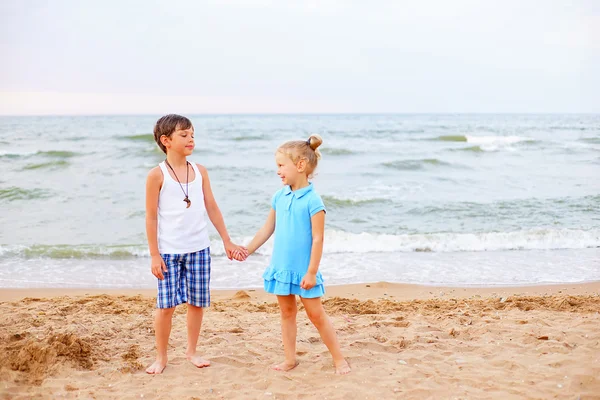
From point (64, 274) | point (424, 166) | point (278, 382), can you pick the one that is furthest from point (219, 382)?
point (424, 166)

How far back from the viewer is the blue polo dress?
133 inches

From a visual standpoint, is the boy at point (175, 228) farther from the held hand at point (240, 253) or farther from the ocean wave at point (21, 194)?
the ocean wave at point (21, 194)

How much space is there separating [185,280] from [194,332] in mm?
416

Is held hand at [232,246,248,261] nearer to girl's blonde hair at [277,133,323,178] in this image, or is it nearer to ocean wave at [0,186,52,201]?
girl's blonde hair at [277,133,323,178]

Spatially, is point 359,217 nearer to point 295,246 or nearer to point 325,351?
point 325,351

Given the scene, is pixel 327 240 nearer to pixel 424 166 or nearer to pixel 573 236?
pixel 573 236

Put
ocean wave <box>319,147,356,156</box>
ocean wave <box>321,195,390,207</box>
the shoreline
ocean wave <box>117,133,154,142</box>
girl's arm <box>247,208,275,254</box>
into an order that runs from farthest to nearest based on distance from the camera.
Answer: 1. ocean wave <box>117,133,154,142</box>
2. ocean wave <box>319,147,356,156</box>
3. ocean wave <box>321,195,390,207</box>
4. the shoreline
5. girl's arm <box>247,208,275,254</box>

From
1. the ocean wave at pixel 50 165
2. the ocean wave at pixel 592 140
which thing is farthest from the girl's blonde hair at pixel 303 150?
the ocean wave at pixel 592 140

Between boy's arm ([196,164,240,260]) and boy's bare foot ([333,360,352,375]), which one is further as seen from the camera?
boy's arm ([196,164,240,260])

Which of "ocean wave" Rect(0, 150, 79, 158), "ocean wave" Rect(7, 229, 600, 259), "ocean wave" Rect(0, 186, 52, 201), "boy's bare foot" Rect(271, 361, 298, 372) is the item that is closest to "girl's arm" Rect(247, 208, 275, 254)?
"boy's bare foot" Rect(271, 361, 298, 372)

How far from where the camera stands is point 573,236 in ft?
30.4

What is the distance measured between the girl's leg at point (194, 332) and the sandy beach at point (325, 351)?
0.08 m

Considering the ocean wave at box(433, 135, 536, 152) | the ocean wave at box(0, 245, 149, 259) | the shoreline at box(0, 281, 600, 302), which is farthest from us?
the ocean wave at box(433, 135, 536, 152)

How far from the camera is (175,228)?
352 cm
